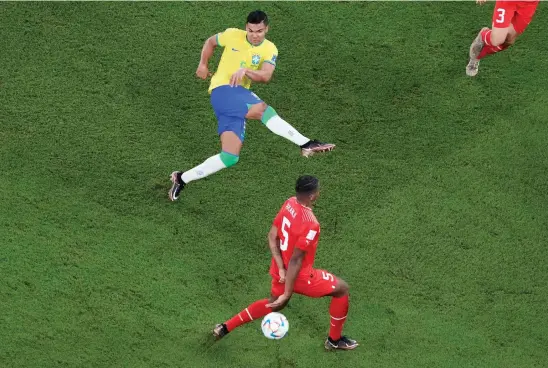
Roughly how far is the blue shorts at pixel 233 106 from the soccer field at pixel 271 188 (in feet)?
2.66

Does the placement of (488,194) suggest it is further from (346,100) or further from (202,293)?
(202,293)

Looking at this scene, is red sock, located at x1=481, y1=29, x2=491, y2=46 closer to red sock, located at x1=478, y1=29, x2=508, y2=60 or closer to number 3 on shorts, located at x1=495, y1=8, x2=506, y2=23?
red sock, located at x1=478, y1=29, x2=508, y2=60

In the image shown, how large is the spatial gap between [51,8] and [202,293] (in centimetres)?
517

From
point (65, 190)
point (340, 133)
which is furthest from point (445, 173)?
point (65, 190)

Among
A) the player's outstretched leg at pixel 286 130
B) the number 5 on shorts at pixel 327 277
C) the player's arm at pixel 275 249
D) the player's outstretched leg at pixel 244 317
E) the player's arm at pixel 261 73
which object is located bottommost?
the player's outstretched leg at pixel 244 317

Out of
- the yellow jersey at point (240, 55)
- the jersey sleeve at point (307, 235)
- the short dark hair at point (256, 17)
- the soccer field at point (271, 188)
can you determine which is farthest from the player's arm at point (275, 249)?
the short dark hair at point (256, 17)

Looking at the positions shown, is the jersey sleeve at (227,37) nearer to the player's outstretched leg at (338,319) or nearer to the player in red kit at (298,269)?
the player in red kit at (298,269)

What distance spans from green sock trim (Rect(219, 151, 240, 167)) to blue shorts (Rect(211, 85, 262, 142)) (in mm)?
242

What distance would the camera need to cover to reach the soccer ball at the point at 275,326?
9.28 metres

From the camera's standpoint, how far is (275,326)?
365 inches

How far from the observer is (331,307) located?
370 inches

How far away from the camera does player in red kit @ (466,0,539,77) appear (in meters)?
12.0

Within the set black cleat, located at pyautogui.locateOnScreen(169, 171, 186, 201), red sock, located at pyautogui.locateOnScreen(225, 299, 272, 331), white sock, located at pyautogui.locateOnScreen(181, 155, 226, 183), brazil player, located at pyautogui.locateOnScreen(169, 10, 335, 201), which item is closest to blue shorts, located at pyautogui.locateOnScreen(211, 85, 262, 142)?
brazil player, located at pyautogui.locateOnScreen(169, 10, 335, 201)

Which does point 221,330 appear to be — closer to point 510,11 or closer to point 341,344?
point 341,344
